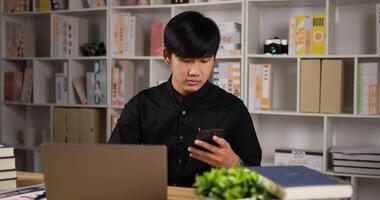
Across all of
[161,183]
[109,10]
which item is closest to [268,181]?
[161,183]

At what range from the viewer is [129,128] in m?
1.88

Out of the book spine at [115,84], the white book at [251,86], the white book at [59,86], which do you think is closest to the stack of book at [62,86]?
the white book at [59,86]

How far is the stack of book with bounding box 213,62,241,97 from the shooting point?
3.16 m

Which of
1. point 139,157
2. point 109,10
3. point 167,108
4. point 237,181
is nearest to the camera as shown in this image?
point 237,181

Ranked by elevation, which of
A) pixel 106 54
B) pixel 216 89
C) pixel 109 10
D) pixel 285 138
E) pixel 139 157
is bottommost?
pixel 285 138

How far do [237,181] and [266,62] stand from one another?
2568 millimetres

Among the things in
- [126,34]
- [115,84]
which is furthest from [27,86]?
[126,34]

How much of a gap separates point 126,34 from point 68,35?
1.81ft

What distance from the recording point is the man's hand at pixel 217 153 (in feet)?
4.70

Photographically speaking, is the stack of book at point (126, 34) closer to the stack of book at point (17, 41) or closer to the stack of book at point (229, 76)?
the stack of book at point (229, 76)

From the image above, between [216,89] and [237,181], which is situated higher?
[216,89]

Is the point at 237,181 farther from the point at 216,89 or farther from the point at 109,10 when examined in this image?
the point at 109,10

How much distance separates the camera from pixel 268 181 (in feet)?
3.01

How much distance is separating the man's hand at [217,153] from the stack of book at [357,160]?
1601 millimetres
